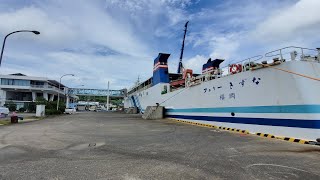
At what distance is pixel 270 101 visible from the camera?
1319cm

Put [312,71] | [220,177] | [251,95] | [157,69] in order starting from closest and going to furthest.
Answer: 1. [220,177]
2. [312,71]
3. [251,95]
4. [157,69]

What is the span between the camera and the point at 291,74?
40.0 feet

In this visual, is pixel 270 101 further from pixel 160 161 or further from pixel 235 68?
pixel 160 161

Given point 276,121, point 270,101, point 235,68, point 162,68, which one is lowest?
point 276,121

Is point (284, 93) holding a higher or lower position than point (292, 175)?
higher

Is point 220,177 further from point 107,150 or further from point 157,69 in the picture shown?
Answer: point 157,69

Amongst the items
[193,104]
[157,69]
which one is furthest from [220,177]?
[157,69]

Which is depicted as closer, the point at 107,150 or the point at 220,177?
the point at 220,177

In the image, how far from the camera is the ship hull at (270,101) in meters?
A: 11.4

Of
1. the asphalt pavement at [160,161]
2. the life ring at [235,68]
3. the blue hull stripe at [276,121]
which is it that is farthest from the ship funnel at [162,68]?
the asphalt pavement at [160,161]

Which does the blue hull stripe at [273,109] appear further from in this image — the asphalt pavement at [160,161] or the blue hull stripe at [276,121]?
the asphalt pavement at [160,161]

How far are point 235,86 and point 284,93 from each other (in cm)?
389

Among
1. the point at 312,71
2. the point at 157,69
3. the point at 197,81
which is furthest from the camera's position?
the point at 157,69

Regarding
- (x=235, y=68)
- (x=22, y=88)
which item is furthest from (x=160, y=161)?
(x=22, y=88)
